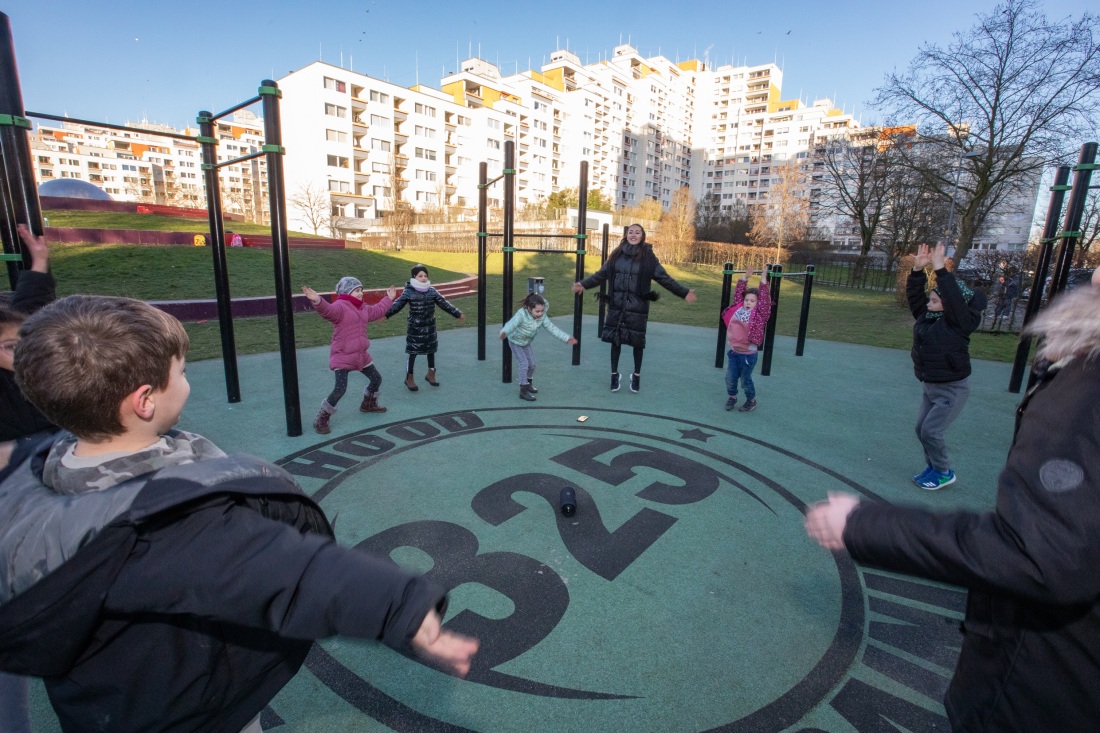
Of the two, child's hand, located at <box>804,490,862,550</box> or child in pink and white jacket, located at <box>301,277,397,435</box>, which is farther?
child in pink and white jacket, located at <box>301,277,397,435</box>

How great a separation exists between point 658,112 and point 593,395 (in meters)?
95.9

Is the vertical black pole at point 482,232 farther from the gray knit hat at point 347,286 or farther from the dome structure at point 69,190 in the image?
the dome structure at point 69,190

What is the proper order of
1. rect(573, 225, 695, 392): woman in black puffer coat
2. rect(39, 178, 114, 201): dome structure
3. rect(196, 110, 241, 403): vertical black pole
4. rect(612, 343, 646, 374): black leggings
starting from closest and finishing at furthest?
rect(196, 110, 241, 403): vertical black pole, rect(573, 225, 695, 392): woman in black puffer coat, rect(612, 343, 646, 374): black leggings, rect(39, 178, 114, 201): dome structure

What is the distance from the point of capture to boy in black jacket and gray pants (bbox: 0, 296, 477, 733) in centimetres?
102

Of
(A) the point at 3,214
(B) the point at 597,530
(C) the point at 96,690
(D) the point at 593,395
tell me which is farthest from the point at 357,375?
(C) the point at 96,690

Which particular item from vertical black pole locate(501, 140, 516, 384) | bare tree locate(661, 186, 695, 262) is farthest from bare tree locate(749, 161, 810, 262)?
vertical black pole locate(501, 140, 516, 384)

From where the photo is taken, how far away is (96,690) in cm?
120

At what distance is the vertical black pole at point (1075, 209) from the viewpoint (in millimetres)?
6605

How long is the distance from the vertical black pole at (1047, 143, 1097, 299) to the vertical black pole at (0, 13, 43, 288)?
10040 millimetres

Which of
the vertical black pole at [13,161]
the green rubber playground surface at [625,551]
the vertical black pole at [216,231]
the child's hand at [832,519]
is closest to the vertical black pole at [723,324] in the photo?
the green rubber playground surface at [625,551]

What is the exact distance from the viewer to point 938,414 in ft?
14.4

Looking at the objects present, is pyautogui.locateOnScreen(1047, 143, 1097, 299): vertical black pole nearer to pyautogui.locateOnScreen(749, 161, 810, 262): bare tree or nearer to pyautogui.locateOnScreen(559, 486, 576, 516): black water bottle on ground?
pyautogui.locateOnScreen(559, 486, 576, 516): black water bottle on ground

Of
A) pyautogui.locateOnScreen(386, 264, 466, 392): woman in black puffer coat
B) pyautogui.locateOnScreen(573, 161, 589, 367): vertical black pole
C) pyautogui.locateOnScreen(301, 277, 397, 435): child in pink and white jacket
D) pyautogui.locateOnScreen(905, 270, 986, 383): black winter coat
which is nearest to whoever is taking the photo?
pyautogui.locateOnScreen(905, 270, 986, 383): black winter coat

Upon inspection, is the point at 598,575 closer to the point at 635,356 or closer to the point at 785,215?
the point at 635,356
